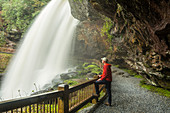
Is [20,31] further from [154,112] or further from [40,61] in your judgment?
[154,112]

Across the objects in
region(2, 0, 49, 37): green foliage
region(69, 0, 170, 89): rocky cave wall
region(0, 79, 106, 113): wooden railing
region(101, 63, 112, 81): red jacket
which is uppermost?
region(2, 0, 49, 37): green foliage

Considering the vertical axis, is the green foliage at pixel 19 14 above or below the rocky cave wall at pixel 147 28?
above

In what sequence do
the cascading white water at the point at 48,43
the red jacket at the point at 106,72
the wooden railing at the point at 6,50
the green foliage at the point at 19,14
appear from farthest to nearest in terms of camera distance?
the green foliage at the point at 19,14
the wooden railing at the point at 6,50
the cascading white water at the point at 48,43
the red jacket at the point at 106,72

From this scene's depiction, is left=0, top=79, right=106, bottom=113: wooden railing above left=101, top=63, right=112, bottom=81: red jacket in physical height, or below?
below

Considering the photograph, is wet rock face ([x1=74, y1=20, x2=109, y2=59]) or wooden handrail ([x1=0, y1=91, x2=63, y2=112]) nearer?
wooden handrail ([x1=0, y1=91, x2=63, y2=112])

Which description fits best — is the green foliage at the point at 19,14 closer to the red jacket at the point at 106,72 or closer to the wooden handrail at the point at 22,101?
the red jacket at the point at 106,72

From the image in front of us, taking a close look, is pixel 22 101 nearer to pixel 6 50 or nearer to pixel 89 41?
pixel 89 41

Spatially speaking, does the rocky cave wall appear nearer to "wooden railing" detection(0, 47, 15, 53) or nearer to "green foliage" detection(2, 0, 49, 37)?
"wooden railing" detection(0, 47, 15, 53)

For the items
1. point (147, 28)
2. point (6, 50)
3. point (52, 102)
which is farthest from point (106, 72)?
point (6, 50)

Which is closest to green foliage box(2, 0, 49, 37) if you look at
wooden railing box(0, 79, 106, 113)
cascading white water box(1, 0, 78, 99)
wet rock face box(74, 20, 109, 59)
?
cascading white water box(1, 0, 78, 99)

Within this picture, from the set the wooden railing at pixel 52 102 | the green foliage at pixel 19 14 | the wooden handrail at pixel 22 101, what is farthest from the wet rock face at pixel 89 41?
the wooden handrail at pixel 22 101

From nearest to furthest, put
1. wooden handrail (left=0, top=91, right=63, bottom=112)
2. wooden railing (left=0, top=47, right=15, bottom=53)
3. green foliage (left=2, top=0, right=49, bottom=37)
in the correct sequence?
wooden handrail (left=0, top=91, right=63, bottom=112), wooden railing (left=0, top=47, right=15, bottom=53), green foliage (left=2, top=0, right=49, bottom=37)

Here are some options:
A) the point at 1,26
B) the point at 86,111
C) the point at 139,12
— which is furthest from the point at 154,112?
the point at 1,26

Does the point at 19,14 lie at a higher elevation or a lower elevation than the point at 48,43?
higher
